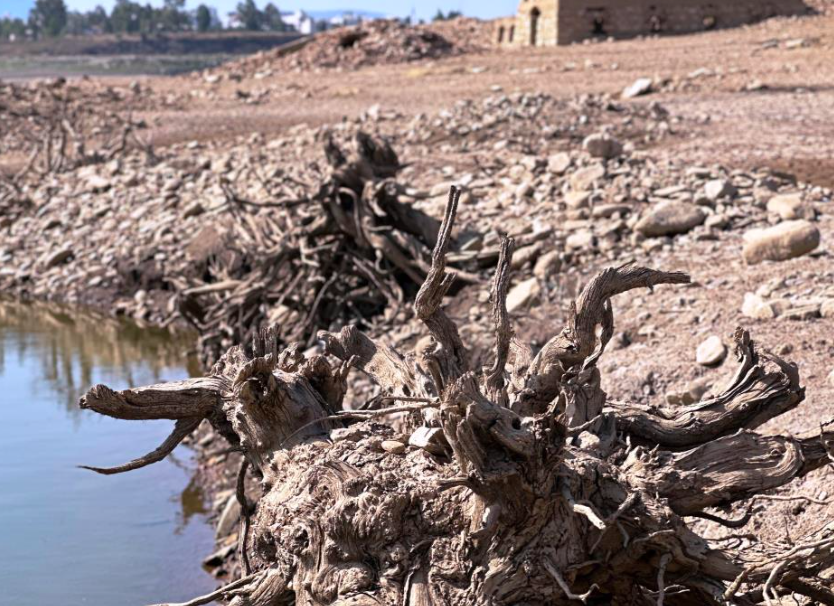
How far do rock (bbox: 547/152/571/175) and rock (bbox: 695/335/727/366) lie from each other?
382cm

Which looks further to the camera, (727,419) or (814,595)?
(727,419)

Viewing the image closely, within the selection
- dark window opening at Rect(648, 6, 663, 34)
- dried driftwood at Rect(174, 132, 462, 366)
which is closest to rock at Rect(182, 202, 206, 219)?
dried driftwood at Rect(174, 132, 462, 366)

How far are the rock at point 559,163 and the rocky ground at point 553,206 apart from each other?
0.7 inches

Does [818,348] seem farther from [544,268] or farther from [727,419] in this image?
[544,268]

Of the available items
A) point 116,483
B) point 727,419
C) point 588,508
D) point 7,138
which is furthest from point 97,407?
point 7,138

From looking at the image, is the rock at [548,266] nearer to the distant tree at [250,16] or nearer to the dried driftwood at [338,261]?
the dried driftwood at [338,261]

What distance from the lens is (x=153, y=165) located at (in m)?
14.4

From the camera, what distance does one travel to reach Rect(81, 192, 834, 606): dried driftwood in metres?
3.29

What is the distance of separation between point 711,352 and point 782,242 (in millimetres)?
1573

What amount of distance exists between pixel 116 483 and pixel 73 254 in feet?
19.4

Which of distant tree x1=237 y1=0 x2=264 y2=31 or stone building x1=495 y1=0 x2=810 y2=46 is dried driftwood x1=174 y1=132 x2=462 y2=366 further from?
distant tree x1=237 y1=0 x2=264 y2=31

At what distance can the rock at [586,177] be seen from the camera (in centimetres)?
894

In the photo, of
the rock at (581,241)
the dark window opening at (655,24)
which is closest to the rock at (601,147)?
the rock at (581,241)

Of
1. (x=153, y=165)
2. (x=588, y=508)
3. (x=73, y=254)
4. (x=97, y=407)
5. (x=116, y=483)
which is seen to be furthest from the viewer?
(x=153, y=165)
